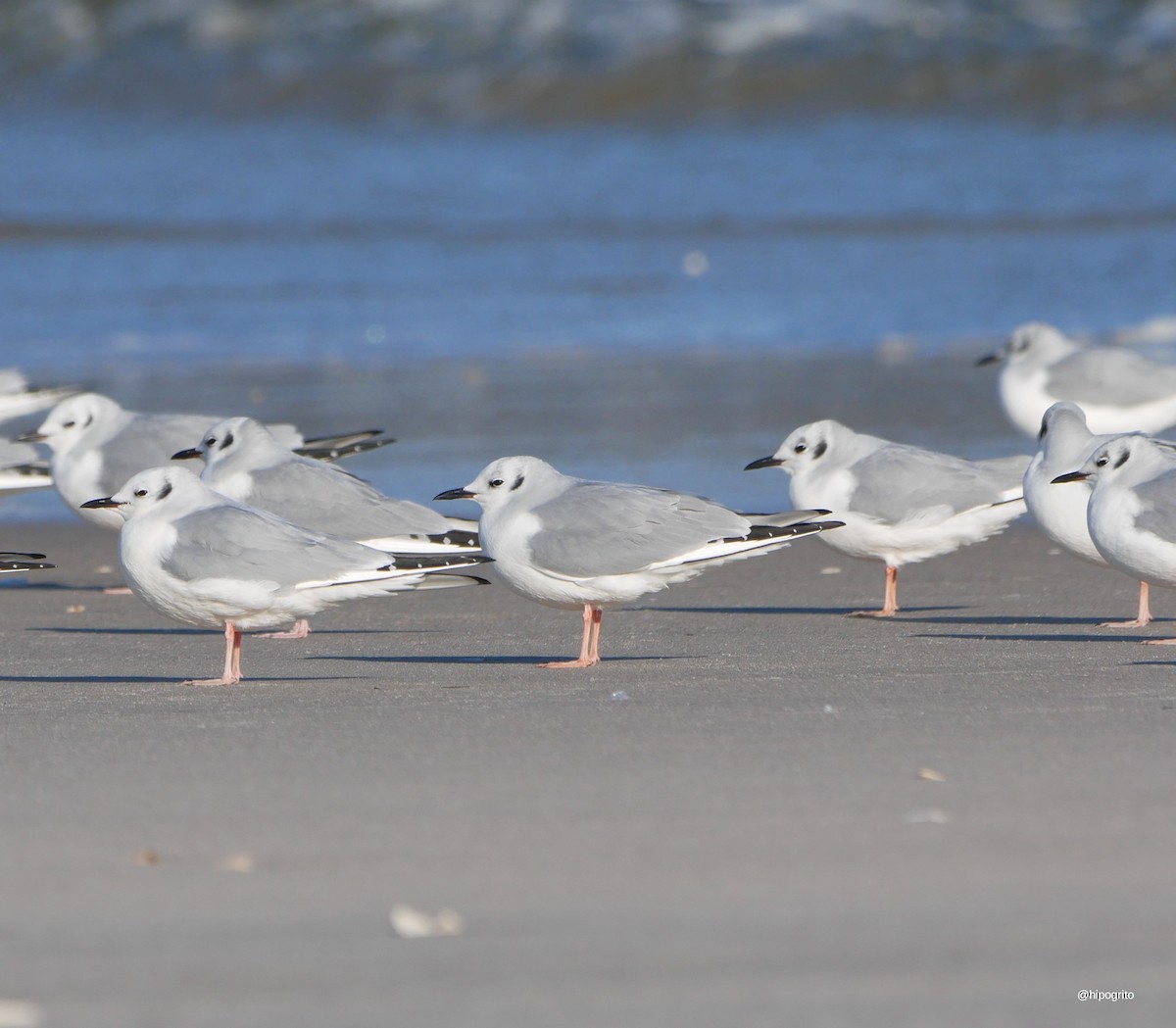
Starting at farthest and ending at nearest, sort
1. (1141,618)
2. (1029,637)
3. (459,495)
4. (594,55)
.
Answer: (594,55)
(1141,618)
(459,495)
(1029,637)

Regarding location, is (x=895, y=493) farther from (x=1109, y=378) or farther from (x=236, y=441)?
(x=1109, y=378)

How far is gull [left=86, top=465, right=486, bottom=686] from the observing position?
5547 millimetres

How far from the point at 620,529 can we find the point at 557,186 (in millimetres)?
17645

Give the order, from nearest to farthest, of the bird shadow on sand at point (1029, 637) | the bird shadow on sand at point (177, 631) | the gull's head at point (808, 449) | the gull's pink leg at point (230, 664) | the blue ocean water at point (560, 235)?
the gull's pink leg at point (230, 664) < the bird shadow on sand at point (1029, 637) < the bird shadow on sand at point (177, 631) < the gull's head at point (808, 449) < the blue ocean water at point (560, 235)

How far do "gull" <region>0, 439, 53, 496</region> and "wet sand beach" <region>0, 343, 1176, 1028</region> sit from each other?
1.98m

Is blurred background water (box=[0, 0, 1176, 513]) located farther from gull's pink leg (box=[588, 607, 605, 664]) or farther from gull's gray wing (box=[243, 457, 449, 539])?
gull's pink leg (box=[588, 607, 605, 664])

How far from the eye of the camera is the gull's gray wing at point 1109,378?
9.75m

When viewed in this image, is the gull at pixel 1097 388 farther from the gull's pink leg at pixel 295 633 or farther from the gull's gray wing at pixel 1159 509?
the gull's pink leg at pixel 295 633

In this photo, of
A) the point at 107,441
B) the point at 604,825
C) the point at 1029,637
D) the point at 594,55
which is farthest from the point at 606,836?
the point at 594,55

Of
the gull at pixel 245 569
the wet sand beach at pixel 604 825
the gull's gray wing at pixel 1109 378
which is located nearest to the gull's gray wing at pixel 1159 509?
the wet sand beach at pixel 604 825

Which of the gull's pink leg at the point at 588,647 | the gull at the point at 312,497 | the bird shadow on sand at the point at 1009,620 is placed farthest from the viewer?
the gull at the point at 312,497

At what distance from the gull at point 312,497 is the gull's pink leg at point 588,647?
52 centimetres

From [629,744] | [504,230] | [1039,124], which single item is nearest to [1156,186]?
[1039,124]

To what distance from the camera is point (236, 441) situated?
7414mm
